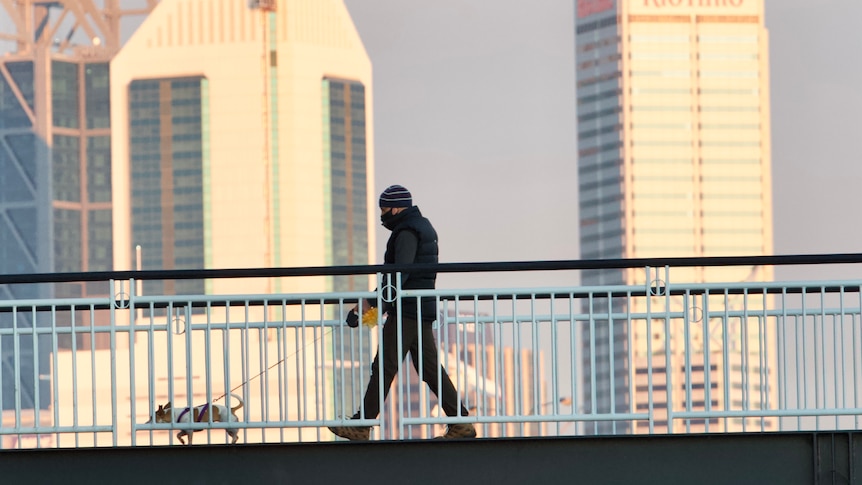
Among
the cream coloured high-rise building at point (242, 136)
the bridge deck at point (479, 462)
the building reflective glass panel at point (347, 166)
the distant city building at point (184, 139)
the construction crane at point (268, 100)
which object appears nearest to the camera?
the bridge deck at point (479, 462)

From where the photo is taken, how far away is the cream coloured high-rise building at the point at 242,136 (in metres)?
160

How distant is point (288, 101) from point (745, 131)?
182 feet

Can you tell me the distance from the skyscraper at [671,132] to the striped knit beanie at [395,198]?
574 ft

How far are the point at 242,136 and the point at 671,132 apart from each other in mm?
54979

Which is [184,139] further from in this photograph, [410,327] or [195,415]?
[410,327]

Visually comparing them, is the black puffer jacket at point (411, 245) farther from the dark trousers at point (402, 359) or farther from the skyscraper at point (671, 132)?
the skyscraper at point (671, 132)

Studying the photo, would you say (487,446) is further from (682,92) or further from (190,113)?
(682,92)

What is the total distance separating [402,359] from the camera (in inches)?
316

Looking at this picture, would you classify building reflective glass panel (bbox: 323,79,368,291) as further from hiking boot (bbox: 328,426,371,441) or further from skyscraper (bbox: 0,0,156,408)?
hiking boot (bbox: 328,426,371,441)

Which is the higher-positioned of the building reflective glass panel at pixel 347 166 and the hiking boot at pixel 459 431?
the building reflective glass panel at pixel 347 166

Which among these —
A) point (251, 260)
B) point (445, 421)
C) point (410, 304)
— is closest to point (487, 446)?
point (445, 421)

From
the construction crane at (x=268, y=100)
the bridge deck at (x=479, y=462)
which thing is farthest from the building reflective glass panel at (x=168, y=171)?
the bridge deck at (x=479, y=462)

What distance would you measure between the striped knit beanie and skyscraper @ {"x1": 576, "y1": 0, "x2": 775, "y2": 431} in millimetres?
174914

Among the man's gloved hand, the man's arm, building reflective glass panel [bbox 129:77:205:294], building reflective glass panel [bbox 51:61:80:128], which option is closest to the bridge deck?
the man's gloved hand
